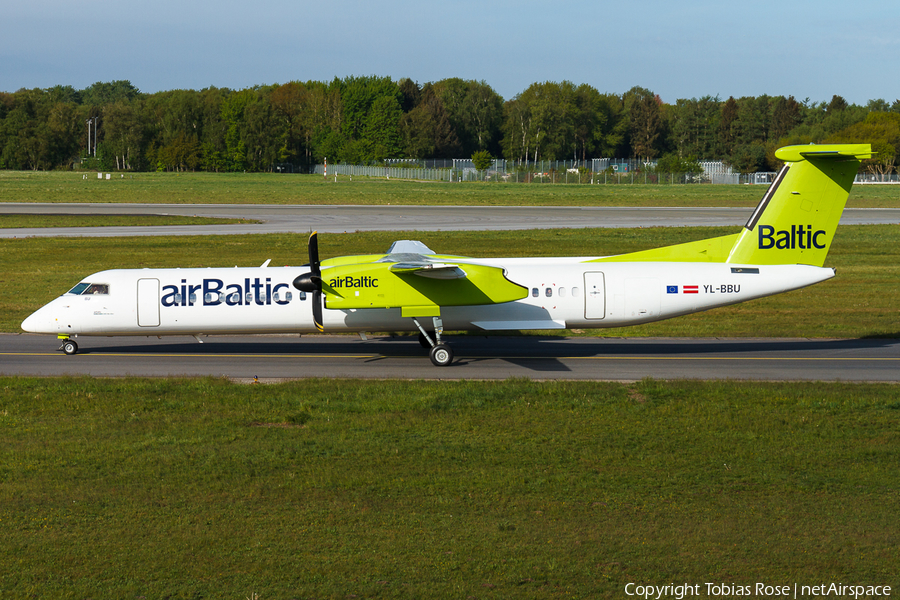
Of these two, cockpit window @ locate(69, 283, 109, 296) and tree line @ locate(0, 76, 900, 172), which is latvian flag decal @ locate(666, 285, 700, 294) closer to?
cockpit window @ locate(69, 283, 109, 296)

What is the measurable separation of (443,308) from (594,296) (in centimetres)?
431

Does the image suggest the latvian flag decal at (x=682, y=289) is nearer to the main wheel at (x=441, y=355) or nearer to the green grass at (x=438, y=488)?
the green grass at (x=438, y=488)

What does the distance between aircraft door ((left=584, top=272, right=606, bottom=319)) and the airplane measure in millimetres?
29

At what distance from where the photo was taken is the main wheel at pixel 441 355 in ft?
75.2

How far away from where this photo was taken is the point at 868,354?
2447cm

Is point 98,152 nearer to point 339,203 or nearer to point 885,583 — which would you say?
point 339,203

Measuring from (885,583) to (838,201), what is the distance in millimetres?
15936

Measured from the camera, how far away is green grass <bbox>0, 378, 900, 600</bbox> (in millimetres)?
10125

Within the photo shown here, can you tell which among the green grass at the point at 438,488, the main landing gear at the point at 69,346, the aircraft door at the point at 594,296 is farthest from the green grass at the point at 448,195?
the green grass at the point at 438,488

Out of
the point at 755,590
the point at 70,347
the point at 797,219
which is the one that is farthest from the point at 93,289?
the point at 797,219

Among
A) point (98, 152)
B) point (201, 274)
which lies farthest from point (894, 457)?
point (98, 152)

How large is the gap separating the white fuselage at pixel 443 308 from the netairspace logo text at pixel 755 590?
1351cm

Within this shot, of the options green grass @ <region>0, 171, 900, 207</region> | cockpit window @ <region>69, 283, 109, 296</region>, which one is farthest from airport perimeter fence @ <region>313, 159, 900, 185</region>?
cockpit window @ <region>69, 283, 109, 296</region>

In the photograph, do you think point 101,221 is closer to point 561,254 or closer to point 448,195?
point 561,254
